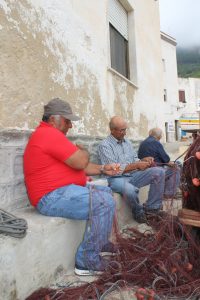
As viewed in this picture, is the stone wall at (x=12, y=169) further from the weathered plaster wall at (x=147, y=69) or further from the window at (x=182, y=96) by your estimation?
the window at (x=182, y=96)

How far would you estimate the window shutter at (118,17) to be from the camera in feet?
24.1

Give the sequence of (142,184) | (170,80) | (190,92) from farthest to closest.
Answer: (190,92) → (170,80) → (142,184)

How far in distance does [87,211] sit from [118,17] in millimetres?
5492

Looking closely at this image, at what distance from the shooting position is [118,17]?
25.2 ft

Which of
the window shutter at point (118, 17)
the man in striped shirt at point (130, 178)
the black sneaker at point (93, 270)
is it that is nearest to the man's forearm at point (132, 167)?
the man in striped shirt at point (130, 178)

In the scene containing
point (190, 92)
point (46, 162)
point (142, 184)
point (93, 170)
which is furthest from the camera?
point (190, 92)

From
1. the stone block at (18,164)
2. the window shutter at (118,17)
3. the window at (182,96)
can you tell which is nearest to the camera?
the stone block at (18,164)

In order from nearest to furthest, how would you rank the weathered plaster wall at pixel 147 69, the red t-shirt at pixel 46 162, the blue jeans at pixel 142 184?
the red t-shirt at pixel 46 162
the blue jeans at pixel 142 184
the weathered plaster wall at pixel 147 69

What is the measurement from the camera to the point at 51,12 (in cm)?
439

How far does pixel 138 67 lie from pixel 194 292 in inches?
246

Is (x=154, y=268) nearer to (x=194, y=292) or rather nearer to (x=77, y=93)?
(x=194, y=292)

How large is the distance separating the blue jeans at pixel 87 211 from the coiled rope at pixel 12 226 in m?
0.48

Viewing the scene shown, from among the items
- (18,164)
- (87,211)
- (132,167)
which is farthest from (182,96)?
(87,211)

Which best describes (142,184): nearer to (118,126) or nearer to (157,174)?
(157,174)
